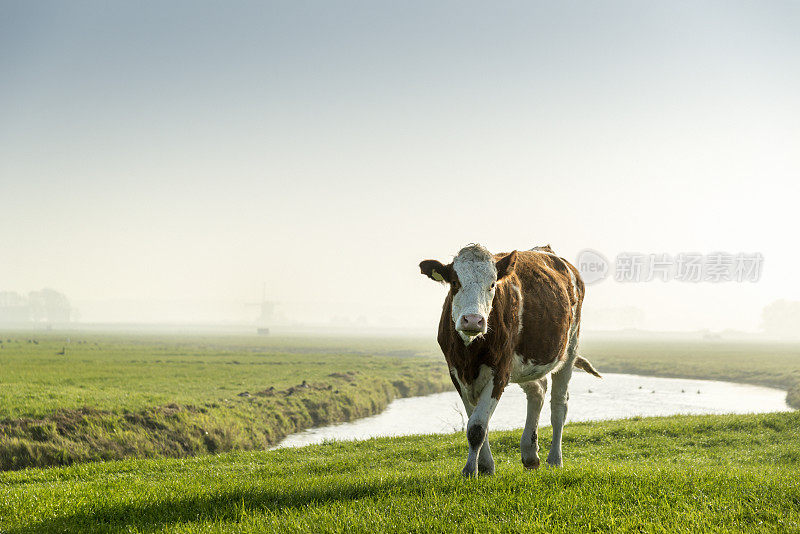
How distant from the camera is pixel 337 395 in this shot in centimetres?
4031

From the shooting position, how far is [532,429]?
9281 millimetres

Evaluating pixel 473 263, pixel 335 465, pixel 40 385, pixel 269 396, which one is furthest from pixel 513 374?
pixel 40 385

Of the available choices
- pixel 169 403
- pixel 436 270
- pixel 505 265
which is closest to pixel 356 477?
pixel 436 270

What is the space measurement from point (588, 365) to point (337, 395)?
31203 mm

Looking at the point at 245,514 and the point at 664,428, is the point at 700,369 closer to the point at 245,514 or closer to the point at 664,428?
the point at 664,428

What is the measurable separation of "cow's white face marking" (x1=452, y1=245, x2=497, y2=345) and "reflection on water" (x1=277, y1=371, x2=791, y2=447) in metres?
20.1

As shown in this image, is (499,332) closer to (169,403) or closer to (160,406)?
(160,406)

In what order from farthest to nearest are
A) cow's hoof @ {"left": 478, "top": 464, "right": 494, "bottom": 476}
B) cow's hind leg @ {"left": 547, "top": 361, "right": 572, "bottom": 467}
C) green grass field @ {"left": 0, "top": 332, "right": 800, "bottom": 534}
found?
cow's hind leg @ {"left": 547, "top": 361, "right": 572, "bottom": 467} < cow's hoof @ {"left": 478, "top": 464, "right": 494, "bottom": 476} < green grass field @ {"left": 0, "top": 332, "right": 800, "bottom": 534}

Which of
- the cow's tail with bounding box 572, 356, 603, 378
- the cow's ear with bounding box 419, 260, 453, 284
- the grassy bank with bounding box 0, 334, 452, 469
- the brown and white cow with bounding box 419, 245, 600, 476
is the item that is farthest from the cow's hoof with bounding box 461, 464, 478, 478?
the grassy bank with bounding box 0, 334, 452, 469

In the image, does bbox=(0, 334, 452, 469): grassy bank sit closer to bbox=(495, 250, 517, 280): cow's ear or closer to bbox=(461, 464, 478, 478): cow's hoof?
bbox=(461, 464, 478, 478): cow's hoof

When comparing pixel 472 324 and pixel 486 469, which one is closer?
pixel 472 324

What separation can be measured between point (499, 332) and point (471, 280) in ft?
3.22

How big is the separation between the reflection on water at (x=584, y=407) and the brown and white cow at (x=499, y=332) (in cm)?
1775

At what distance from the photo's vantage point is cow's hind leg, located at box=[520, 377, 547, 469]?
30.5ft
